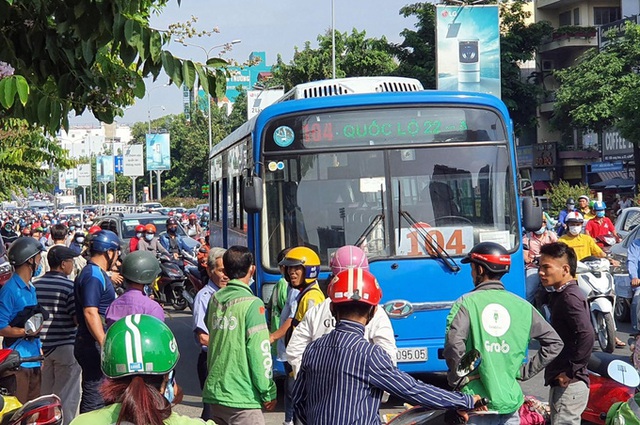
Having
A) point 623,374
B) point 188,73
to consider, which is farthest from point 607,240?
point 188,73

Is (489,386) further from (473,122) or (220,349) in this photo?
(473,122)

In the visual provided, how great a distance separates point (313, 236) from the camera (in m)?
9.81

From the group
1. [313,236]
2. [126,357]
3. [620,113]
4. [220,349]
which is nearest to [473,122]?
[313,236]

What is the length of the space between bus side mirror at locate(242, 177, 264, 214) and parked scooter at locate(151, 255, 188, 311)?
10763 millimetres

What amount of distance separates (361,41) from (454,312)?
46375 mm

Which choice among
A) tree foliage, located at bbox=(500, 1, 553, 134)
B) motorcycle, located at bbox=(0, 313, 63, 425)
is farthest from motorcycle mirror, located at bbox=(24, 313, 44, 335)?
tree foliage, located at bbox=(500, 1, 553, 134)

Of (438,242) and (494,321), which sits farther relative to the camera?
(438,242)

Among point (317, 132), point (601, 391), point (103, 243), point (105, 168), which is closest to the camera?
point (103, 243)

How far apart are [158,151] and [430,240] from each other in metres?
54.2

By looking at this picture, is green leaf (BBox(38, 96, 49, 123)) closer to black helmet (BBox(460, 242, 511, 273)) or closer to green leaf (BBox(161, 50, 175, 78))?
green leaf (BBox(161, 50, 175, 78))

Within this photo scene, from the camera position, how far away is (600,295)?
40.4 feet

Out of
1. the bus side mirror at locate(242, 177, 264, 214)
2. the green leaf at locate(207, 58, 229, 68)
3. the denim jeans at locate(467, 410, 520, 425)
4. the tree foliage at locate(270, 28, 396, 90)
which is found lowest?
the denim jeans at locate(467, 410, 520, 425)

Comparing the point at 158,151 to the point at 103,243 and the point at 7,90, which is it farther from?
the point at 7,90

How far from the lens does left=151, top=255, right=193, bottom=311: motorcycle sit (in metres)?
20.0
